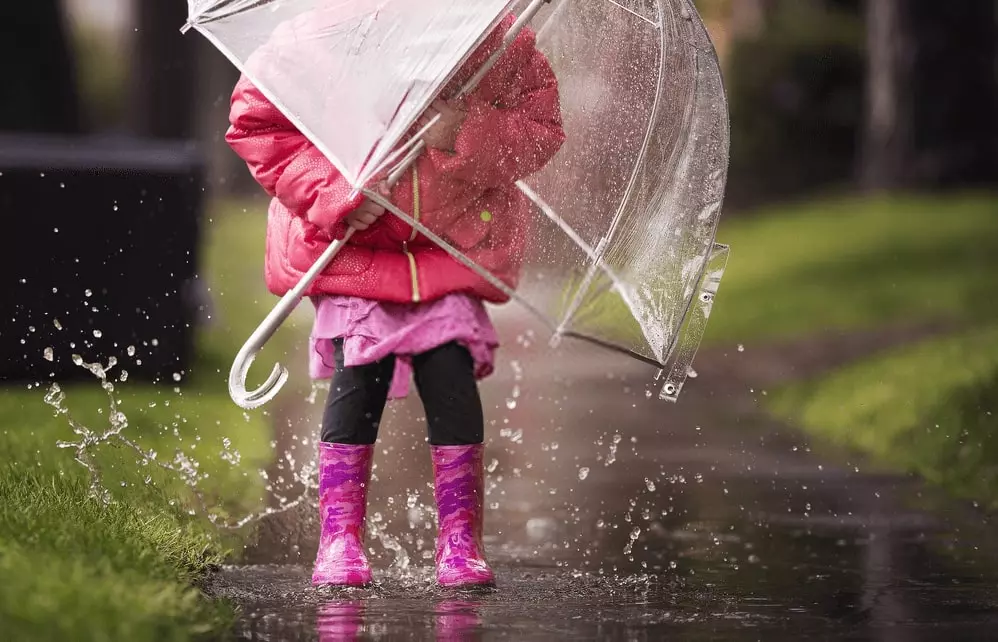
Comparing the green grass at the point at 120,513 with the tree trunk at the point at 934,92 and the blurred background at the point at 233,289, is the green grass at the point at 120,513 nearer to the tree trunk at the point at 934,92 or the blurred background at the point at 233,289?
the blurred background at the point at 233,289

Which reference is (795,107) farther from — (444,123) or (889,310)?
(444,123)

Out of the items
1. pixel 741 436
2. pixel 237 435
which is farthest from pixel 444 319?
pixel 741 436

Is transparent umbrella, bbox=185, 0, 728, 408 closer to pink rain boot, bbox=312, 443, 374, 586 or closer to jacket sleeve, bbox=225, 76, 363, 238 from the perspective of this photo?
jacket sleeve, bbox=225, 76, 363, 238

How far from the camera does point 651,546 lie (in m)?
5.82

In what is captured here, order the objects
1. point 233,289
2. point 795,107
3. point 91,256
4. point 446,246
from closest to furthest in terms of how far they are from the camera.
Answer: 1. point 446,246
2. point 91,256
3. point 233,289
4. point 795,107

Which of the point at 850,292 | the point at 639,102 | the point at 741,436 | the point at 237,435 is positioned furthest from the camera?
the point at 850,292

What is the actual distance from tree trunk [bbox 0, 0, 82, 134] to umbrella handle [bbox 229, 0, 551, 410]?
11211 mm

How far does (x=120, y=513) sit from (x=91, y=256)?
3906 millimetres

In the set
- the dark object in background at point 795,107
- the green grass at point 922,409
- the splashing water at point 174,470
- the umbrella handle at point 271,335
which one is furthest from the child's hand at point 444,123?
the dark object in background at point 795,107

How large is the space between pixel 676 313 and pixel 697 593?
0.79 meters

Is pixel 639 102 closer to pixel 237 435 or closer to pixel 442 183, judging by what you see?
pixel 442 183

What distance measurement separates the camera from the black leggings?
5047mm

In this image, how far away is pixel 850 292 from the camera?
1471 centimetres

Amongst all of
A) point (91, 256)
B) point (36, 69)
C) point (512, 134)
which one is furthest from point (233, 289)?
point (512, 134)
